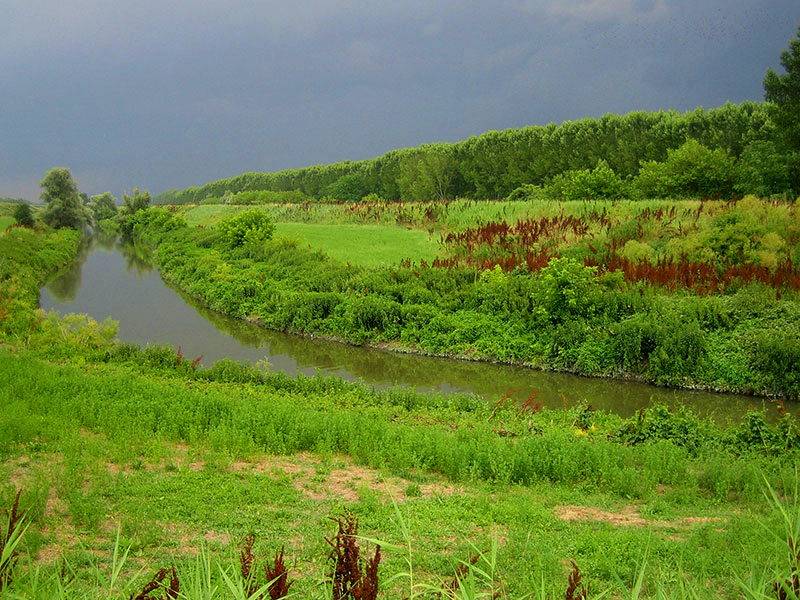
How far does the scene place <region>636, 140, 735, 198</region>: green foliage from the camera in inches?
1066

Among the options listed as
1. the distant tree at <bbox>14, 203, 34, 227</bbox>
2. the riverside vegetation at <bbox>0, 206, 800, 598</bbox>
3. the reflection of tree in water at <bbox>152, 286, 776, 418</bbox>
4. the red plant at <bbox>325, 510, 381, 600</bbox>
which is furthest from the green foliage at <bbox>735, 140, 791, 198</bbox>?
the distant tree at <bbox>14, 203, 34, 227</bbox>

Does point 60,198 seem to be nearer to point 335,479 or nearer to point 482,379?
point 482,379

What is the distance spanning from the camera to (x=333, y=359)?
52.5ft

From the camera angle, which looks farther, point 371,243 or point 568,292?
point 371,243

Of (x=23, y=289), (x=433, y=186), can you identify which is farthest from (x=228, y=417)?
(x=433, y=186)

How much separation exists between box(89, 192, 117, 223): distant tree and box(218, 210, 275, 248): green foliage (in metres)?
63.1

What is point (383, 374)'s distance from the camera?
48.6 ft

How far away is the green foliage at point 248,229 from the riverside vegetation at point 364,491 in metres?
17.8

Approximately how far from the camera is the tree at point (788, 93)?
29.1 metres

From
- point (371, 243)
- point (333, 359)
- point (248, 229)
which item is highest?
point (248, 229)

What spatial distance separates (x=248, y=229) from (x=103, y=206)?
67.5m

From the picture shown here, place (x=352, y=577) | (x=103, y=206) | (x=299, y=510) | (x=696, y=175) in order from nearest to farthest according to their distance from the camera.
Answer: (x=352, y=577)
(x=299, y=510)
(x=696, y=175)
(x=103, y=206)

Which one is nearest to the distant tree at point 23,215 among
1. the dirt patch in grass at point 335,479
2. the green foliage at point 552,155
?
the green foliage at point 552,155

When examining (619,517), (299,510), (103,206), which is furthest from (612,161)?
(103,206)
